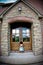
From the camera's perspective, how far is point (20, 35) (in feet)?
28.2

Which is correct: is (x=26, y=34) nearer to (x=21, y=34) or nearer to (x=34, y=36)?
(x=21, y=34)

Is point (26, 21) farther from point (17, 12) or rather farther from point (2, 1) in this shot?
point (2, 1)

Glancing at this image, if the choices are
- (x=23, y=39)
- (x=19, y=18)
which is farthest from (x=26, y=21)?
(x=23, y=39)

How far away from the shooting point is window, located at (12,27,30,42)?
339 inches

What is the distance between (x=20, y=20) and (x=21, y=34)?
985 millimetres

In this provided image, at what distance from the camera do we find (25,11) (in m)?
8.20

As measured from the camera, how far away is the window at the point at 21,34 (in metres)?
8.60

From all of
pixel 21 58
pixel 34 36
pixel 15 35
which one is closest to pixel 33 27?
pixel 34 36

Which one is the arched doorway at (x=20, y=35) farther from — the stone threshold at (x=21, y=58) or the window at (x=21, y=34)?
the stone threshold at (x=21, y=58)

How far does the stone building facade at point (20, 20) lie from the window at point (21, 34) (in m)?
0.54

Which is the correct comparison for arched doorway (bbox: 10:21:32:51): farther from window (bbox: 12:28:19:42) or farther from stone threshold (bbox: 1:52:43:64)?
stone threshold (bbox: 1:52:43:64)

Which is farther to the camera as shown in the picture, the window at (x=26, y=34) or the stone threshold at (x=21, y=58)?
the window at (x=26, y=34)

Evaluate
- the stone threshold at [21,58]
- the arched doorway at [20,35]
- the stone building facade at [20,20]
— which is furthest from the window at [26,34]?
the stone threshold at [21,58]

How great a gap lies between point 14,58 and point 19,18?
245cm
